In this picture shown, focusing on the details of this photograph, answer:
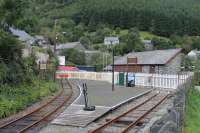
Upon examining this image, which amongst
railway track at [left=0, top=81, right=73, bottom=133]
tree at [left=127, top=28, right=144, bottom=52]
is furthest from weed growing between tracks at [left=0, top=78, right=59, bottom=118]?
→ tree at [left=127, top=28, right=144, bottom=52]

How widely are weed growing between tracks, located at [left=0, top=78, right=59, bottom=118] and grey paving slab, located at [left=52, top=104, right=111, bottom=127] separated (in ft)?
8.85

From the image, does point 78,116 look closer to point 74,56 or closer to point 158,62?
point 158,62

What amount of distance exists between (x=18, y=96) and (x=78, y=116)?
5752mm

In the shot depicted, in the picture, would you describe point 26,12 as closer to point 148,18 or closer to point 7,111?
point 7,111

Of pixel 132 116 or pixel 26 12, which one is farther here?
pixel 26 12

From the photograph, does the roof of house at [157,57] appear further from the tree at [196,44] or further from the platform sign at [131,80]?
the tree at [196,44]

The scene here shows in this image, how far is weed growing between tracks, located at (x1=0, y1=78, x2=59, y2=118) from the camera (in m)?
20.6

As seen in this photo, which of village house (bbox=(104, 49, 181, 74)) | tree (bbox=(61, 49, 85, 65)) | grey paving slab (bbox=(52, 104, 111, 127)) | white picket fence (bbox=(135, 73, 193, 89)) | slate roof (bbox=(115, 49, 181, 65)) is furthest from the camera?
tree (bbox=(61, 49, 85, 65))

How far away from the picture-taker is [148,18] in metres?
158

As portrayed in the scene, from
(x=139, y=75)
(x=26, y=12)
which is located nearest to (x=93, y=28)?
(x=139, y=75)

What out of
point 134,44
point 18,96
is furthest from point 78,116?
point 134,44

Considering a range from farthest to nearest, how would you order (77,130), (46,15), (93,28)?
(46,15), (93,28), (77,130)

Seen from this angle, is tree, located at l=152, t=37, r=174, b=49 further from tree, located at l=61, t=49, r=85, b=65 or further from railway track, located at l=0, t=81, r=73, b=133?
railway track, located at l=0, t=81, r=73, b=133

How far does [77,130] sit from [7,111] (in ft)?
17.0
